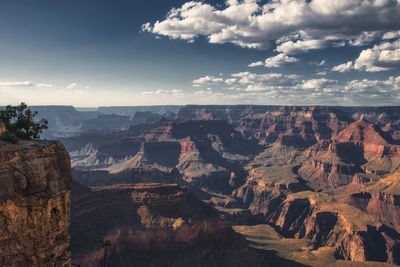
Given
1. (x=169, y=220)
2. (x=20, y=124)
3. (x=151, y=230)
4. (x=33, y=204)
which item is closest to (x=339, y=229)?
(x=169, y=220)

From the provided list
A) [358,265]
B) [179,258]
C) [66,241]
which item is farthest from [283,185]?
[66,241]

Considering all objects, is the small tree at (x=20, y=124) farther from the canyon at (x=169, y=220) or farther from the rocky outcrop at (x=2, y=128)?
the canyon at (x=169, y=220)

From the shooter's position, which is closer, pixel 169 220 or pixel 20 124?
pixel 20 124

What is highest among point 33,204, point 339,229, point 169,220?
point 33,204

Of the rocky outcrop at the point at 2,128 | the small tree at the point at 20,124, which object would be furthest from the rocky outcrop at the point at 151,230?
the rocky outcrop at the point at 2,128

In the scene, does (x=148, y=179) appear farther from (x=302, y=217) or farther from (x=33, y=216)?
(x=33, y=216)

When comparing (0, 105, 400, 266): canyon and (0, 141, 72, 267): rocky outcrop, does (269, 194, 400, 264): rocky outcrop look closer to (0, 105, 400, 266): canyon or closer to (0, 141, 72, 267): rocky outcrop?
(0, 105, 400, 266): canyon

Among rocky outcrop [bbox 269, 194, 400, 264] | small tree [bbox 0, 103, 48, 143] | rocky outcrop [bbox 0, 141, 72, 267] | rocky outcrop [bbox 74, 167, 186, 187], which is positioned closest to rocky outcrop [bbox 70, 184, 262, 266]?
rocky outcrop [bbox 0, 141, 72, 267]

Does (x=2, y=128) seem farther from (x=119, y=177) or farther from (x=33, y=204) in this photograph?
(x=119, y=177)
